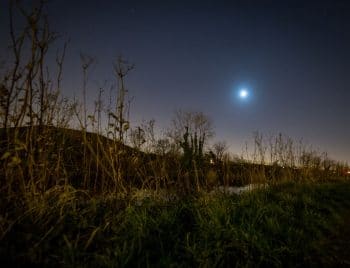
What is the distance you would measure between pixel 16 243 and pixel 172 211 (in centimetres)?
204

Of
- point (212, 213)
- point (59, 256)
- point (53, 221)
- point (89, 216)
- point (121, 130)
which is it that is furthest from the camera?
point (121, 130)

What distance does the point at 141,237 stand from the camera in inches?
113

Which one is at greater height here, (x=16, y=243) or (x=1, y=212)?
(x=1, y=212)

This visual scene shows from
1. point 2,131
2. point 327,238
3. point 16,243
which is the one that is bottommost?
point 327,238

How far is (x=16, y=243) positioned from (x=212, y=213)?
2443 mm

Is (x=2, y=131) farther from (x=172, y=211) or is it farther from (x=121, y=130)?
(x=172, y=211)

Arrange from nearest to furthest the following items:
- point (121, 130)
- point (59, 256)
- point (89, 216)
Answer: point (59, 256) < point (89, 216) < point (121, 130)

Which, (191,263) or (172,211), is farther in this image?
(172,211)

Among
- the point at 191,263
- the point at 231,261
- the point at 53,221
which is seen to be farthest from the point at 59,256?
the point at 231,261

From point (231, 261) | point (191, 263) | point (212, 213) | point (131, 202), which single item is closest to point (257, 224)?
point (212, 213)

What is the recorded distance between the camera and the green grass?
234 cm

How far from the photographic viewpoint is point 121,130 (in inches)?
152

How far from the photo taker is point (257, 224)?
368cm

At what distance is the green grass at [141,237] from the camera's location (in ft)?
7.66
